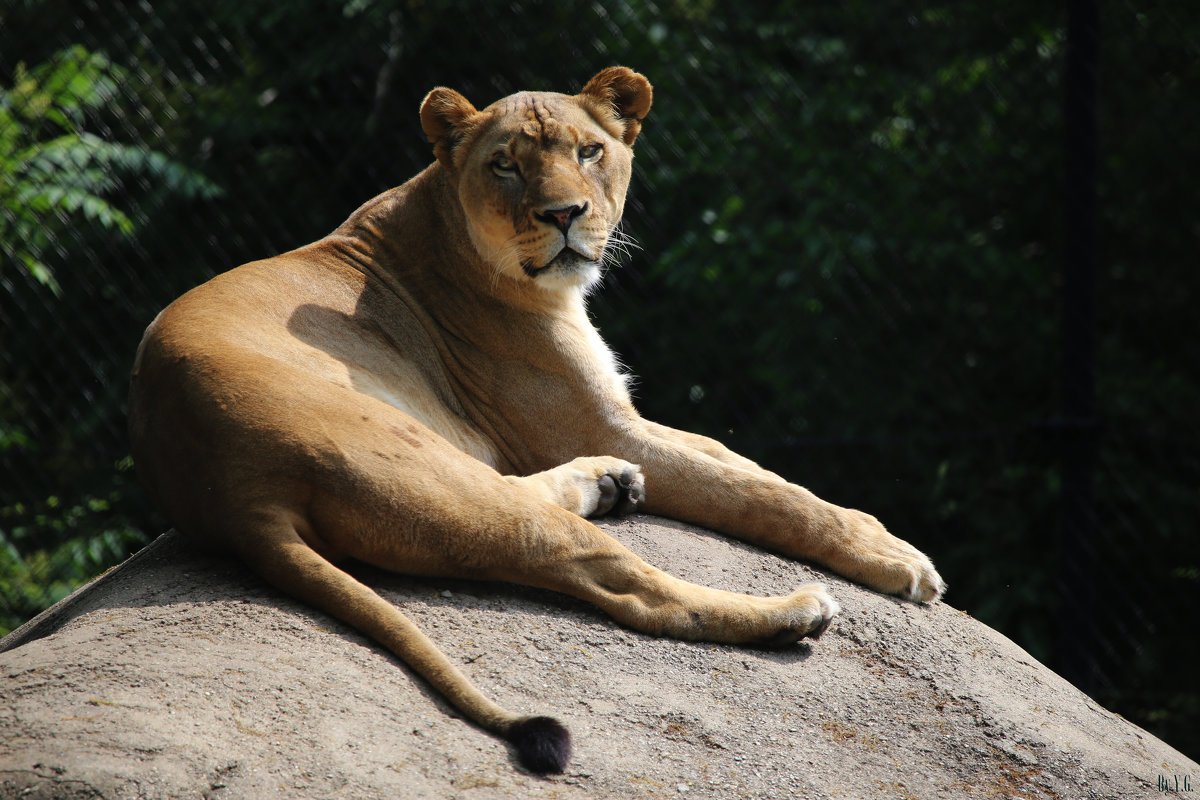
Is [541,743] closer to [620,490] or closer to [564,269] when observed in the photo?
[620,490]

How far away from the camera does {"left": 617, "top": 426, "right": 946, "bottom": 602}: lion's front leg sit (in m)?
3.04

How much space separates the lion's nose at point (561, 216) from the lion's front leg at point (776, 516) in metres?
0.60

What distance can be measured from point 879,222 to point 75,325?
4.15 metres

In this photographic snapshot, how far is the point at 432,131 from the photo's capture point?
11.4 feet

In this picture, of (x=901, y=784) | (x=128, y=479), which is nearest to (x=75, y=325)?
(x=128, y=479)

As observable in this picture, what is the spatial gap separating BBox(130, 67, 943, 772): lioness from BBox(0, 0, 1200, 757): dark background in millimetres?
2093

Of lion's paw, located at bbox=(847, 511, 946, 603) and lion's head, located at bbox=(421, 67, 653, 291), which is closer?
lion's paw, located at bbox=(847, 511, 946, 603)

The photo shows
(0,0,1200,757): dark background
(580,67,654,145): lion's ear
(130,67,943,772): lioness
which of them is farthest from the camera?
(0,0,1200,757): dark background

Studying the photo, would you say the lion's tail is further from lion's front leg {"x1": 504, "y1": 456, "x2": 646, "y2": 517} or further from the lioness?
lion's front leg {"x1": 504, "y1": 456, "x2": 646, "y2": 517}

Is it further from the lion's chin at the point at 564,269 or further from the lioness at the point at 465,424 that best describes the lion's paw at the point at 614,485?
the lion's chin at the point at 564,269

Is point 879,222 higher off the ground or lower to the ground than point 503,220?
lower

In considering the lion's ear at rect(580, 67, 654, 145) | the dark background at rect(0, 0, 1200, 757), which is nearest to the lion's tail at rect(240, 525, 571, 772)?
the lion's ear at rect(580, 67, 654, 145)

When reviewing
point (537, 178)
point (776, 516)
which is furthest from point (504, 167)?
point (776, 516)

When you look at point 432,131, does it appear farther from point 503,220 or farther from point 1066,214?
point 1066,214
